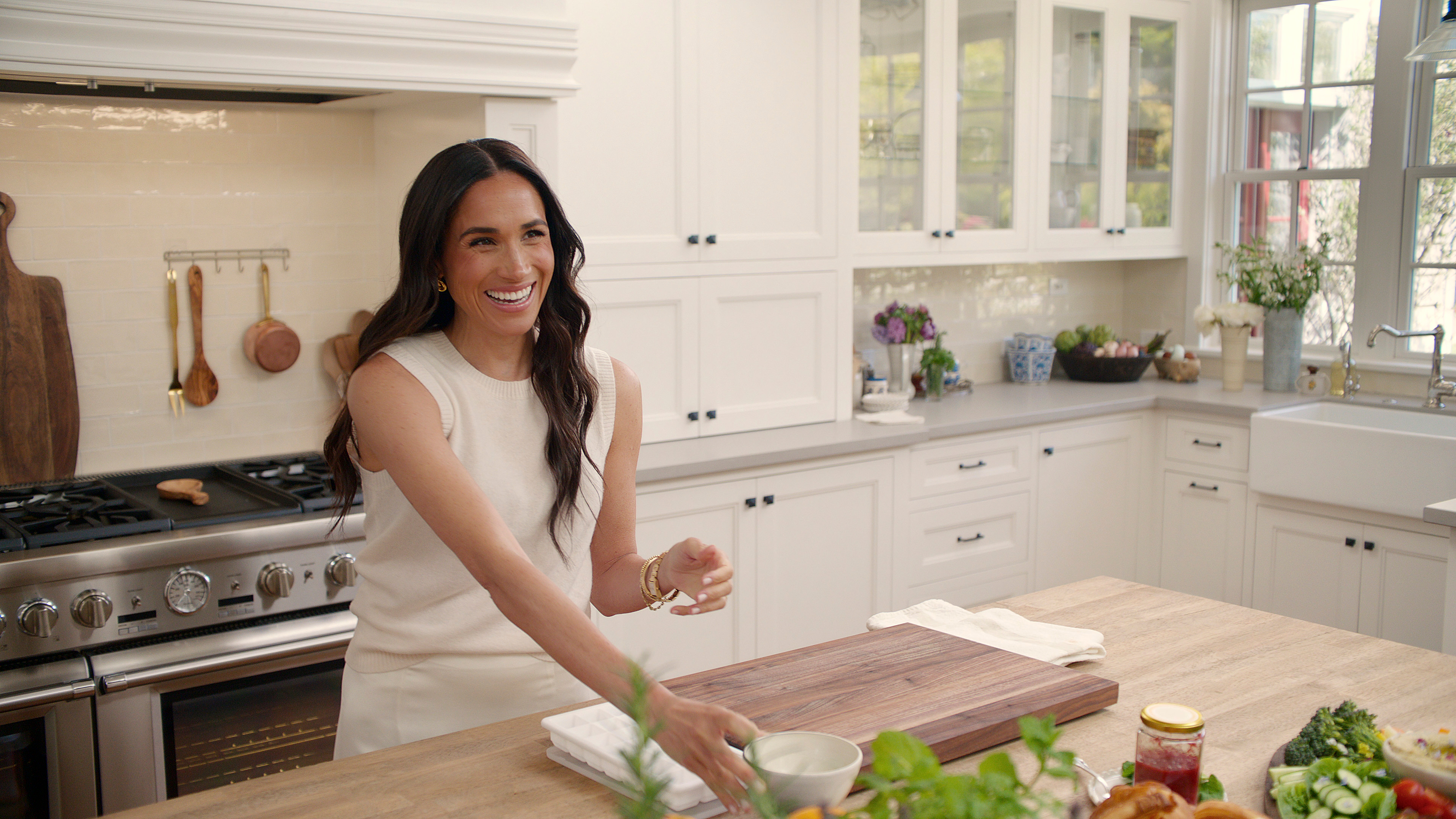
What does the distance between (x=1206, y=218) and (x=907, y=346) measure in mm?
1527

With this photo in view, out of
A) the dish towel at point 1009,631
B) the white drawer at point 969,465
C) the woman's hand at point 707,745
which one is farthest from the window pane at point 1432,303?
the woman's hand at point 707,745

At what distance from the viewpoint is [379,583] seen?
173 centimetres

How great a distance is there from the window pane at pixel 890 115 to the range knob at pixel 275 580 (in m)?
2.11

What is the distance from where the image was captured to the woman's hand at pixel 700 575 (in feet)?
5.16

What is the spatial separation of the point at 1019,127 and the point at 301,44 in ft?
8.50

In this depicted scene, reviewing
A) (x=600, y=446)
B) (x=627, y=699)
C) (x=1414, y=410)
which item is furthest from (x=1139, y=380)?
(x=627, y=699)

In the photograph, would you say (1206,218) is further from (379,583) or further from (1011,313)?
(379,583)

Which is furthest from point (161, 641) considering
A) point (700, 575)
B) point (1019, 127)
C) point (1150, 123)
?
point (1150, 123)

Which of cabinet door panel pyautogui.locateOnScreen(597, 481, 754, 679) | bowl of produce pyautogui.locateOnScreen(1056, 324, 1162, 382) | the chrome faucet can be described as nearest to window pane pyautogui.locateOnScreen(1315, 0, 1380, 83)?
the chrome faucet

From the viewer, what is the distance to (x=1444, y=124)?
4.07m

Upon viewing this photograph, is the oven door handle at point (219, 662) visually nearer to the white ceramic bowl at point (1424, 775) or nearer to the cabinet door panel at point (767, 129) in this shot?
the cabinet door panel at point (767, 129)

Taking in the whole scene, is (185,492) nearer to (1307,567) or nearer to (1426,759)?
(1426,759)

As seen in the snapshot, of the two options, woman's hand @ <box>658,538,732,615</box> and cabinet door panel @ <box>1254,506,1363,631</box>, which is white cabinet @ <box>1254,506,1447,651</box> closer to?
cabinet door panel @ <box>1254,506,1363,631</box>

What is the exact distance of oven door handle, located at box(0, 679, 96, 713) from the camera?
215 cm
